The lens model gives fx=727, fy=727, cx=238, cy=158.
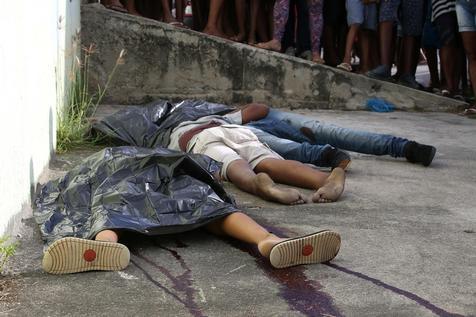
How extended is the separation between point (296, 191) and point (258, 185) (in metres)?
0.20

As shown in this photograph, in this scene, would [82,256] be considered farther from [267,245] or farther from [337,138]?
[337,138]

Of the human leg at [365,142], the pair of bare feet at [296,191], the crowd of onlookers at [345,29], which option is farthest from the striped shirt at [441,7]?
the pair of bare feet at [296,191]

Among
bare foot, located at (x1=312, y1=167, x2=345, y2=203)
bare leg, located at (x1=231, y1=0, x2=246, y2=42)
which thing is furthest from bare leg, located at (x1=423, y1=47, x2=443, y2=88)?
bare foot, located at (x1=312, y1=167, x2=345, y2=203)

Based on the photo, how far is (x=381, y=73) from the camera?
7.36m

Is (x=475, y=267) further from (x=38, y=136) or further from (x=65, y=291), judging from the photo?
(x=38, y=136)

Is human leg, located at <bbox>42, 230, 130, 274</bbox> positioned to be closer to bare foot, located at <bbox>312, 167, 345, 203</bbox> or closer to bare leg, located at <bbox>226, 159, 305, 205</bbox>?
bare leg, located at <bbox>226, 159, 305, 205</bbox>

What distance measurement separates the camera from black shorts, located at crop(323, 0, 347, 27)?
7.62 meters

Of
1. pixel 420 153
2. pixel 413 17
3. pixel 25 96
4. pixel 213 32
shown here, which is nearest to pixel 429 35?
pixel 413 17

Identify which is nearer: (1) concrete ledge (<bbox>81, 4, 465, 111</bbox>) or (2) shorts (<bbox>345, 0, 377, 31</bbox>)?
(1) concrete ledge (<bbox>81, 4, 465, 111</bbox>)

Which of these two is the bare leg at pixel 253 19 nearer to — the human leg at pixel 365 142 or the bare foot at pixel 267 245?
the human leg at pixel 365 142

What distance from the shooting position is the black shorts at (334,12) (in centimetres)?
762

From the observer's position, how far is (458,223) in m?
3.35

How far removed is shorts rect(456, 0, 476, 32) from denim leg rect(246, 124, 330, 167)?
2.91m

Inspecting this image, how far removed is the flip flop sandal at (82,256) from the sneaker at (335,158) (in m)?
1.83
